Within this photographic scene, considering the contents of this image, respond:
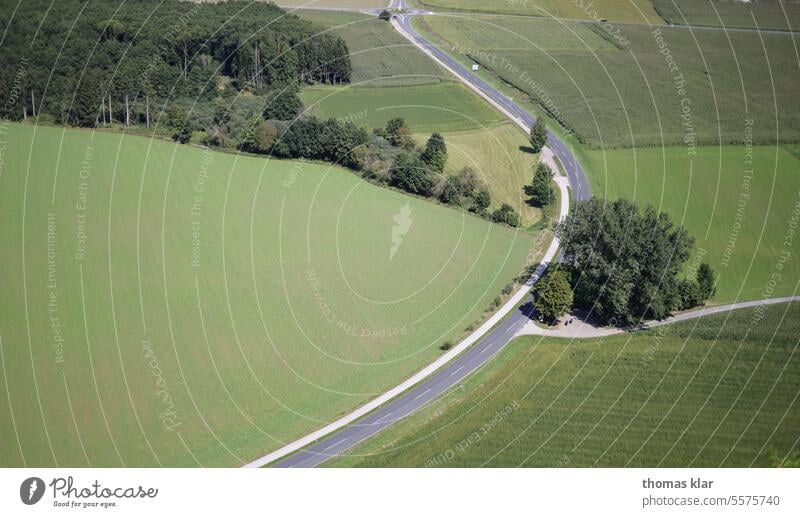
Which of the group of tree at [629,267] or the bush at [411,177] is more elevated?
the bush at [411,177]

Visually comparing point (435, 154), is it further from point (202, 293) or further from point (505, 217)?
point (202, 293)

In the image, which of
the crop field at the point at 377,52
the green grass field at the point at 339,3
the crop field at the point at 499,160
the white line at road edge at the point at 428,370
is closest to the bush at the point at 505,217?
the crop field at the point at 499,160

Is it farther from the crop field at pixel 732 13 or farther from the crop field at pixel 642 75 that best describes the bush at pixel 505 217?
the crop field at pixel 732 13

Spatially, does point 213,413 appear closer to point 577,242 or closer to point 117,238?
point 117,238

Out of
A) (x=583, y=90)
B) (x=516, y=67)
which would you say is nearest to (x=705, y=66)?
(x=583, y=90)

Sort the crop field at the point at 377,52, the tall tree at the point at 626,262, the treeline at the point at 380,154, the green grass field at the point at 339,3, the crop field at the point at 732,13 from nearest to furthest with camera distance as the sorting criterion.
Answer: the tall tree at the point at 626,262, the treeline at the point at 380,154, the crop field at the point at 377,52, the crop field at the point at 732,13, the green grass field at the point at 339,3

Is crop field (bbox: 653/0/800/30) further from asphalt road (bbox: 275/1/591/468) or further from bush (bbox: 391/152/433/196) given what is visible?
asphalt road (bbox: 275/1/591/468)
